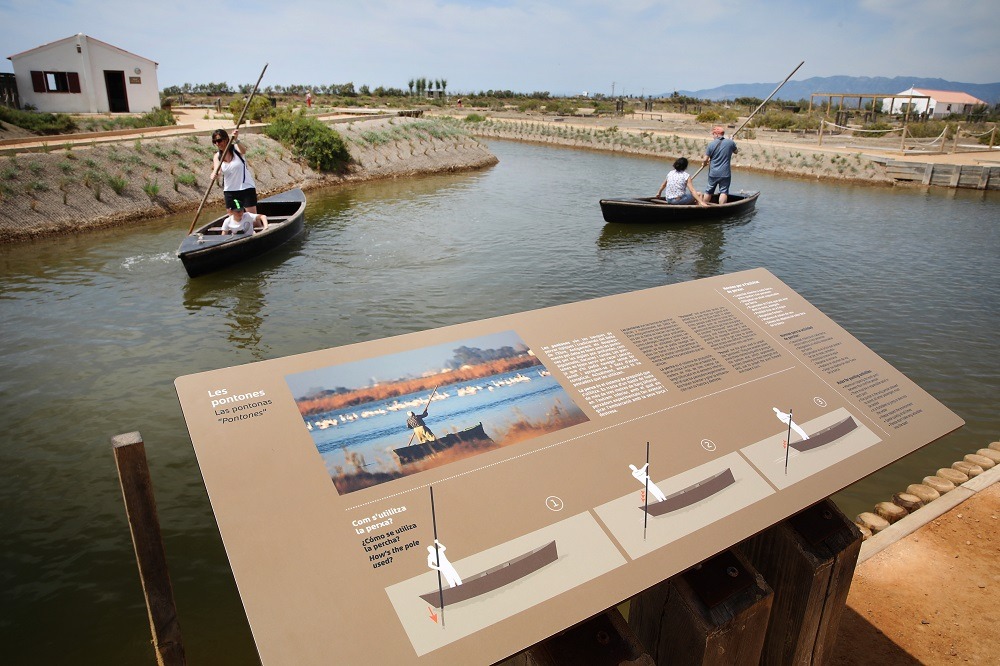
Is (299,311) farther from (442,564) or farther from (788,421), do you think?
(442,564)

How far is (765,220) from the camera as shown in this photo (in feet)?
58.8

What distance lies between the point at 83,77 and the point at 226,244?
24.6m

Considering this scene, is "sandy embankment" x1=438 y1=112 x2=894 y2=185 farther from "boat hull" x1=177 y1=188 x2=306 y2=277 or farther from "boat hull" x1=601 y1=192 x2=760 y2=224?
"boat hull" x1=177 y1=188 x2=306 y2=277

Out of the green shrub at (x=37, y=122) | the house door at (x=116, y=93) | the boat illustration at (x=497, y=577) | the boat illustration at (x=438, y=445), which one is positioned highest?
the house door at (x=116, y=93)

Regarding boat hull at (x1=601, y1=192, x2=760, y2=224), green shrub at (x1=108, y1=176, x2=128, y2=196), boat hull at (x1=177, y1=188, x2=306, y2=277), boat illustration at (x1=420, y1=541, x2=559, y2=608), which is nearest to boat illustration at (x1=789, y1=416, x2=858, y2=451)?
boat illustration at (x1=420, y1=541, x2=559, y2=608)

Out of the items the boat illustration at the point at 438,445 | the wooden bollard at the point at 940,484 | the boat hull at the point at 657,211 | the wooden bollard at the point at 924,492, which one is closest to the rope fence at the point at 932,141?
the boat hull at the point at 657,211

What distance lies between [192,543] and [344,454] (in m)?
3.59

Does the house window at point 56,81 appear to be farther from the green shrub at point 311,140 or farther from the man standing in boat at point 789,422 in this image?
the man standing in boat at point 789,422

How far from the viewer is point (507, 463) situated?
8.14ft

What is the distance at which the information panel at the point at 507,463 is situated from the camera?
1.98m

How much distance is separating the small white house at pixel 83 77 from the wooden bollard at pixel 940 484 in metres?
35.1

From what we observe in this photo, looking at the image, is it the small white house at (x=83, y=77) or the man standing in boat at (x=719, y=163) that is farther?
the small white house at (x=83, y=77)

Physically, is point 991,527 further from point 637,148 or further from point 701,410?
point 637,148

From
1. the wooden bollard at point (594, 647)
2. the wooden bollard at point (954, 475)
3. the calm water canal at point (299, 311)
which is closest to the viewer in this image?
the wooden bollard at point (594, 647)
